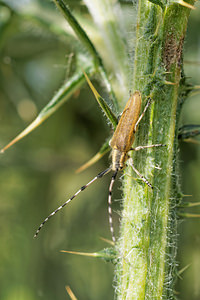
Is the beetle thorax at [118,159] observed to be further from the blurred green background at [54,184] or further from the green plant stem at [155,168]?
the blurred green background at [54,184]

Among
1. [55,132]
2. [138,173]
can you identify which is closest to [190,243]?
[55,132]

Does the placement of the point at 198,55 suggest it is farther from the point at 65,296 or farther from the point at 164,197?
the point at 65,296

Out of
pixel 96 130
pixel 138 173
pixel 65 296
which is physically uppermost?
pixel 96 130

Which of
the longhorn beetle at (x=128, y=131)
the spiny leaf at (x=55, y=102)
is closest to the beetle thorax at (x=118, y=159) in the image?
the longhorn beetle at (x=128, y=131)

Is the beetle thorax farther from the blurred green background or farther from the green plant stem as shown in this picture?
the blurred green background

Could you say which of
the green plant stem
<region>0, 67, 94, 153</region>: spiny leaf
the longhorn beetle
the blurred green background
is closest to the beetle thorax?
the longhorn beetle

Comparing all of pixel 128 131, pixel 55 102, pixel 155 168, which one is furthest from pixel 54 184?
pixel 155 168

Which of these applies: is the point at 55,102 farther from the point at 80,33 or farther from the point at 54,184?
the point at 54,184
